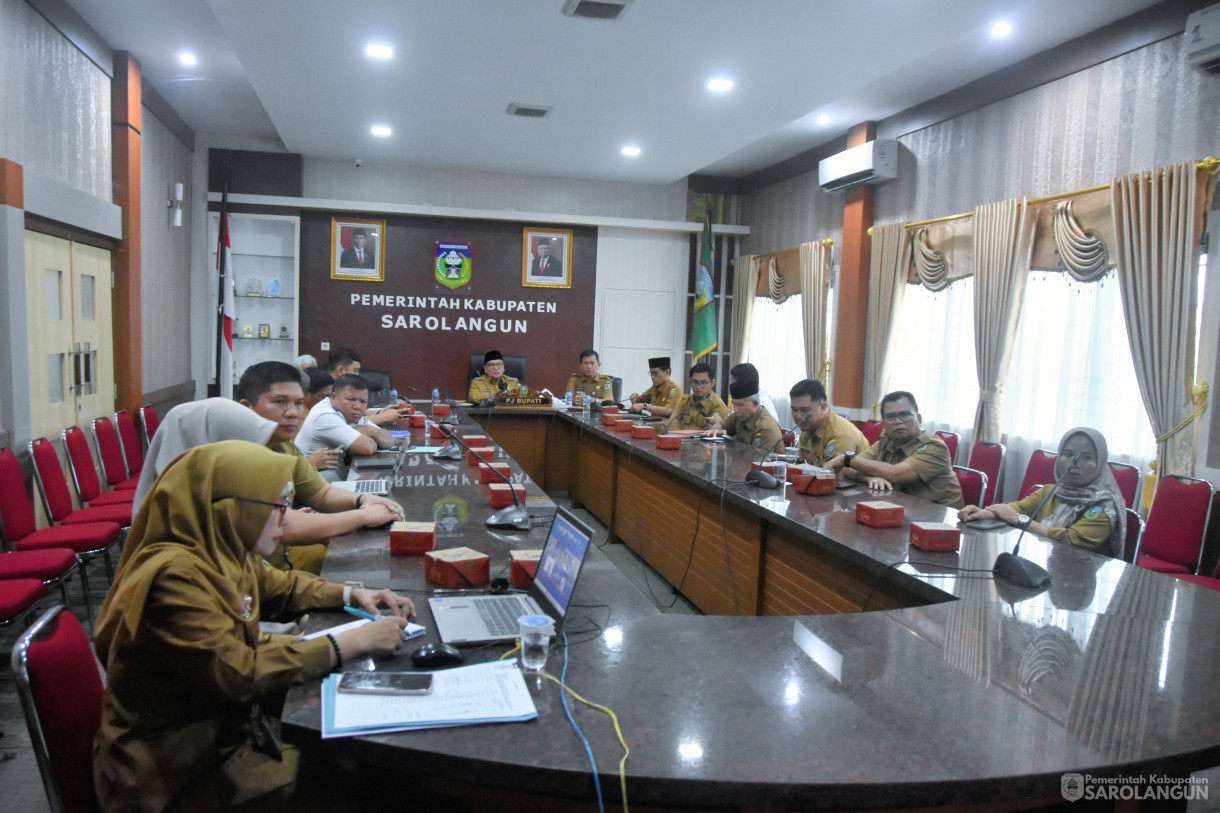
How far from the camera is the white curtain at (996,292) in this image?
470cm

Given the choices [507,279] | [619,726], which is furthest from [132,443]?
[619,726]

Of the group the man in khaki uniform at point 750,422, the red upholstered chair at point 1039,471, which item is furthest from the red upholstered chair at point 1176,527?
the man in khaki uniform at point 750,422

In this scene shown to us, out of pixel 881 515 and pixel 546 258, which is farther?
pixel 546 258

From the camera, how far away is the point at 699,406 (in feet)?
18.6

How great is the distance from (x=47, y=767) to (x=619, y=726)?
86 centimetres

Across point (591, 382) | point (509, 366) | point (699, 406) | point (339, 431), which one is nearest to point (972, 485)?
point (699, 406)

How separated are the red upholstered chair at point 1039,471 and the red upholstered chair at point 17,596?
13.6 ft

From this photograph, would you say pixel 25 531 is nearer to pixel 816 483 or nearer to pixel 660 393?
pixel 816 483

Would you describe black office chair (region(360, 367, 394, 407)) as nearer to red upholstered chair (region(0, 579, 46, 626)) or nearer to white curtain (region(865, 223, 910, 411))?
white curtain (region(865, 223, 910, 411))

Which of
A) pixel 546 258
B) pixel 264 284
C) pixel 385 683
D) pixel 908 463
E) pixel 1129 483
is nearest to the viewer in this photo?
pixel 385 683

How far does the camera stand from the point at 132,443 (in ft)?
15.9

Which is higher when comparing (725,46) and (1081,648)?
(725,46)

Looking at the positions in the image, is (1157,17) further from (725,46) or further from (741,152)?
(741,152)

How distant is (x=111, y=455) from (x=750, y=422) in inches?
144
